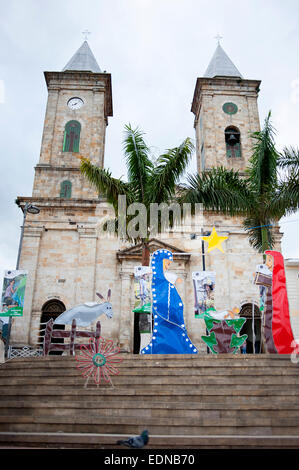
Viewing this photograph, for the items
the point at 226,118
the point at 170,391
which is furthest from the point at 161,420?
the point at 226,118

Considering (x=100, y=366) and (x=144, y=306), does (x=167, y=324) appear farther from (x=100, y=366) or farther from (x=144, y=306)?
(x=144, y=306)

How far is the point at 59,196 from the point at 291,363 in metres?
16.0

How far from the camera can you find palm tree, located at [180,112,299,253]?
13.6 meters

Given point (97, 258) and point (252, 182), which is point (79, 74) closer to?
point (97, 258)

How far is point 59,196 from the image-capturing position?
22312mm

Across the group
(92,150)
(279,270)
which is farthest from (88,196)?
(279,270)

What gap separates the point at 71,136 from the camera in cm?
2405

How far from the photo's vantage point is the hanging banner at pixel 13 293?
51.8ft

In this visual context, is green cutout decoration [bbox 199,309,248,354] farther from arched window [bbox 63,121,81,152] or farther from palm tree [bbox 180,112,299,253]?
arched window [bbox 63,121,81,152]

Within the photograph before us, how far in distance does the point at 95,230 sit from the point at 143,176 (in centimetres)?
735

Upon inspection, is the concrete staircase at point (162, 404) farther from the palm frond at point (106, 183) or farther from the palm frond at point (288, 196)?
the palm frond at point (106, 183)

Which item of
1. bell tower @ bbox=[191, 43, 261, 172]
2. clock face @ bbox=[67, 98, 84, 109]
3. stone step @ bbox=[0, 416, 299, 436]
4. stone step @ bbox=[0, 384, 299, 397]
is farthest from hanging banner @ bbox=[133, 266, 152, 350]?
clock face @ bbox=[67, 98, 84, 109]
